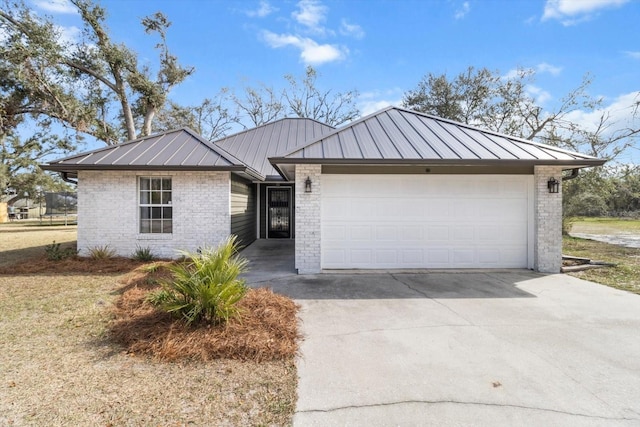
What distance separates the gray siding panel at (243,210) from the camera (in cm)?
1000

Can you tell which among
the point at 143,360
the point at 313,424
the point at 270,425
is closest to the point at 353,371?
the point at 313,424

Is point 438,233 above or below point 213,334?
above

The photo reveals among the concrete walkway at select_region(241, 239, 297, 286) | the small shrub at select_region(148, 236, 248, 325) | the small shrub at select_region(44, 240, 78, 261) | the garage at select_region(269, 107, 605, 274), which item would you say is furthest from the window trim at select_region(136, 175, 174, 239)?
the small shrub at select_region(148, 236, 248, 325)

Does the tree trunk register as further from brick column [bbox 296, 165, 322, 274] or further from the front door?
brick column [bbox 296, 165, 322, 274]

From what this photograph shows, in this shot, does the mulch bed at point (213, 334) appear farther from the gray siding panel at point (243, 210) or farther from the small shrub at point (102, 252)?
the gray siding panel at point (243, 210)

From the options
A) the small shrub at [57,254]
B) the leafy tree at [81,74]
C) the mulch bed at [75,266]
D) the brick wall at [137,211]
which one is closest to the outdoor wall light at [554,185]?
the brick wall at [137,211]

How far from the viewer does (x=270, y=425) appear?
2451mm

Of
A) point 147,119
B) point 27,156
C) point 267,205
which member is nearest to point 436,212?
point 267,205

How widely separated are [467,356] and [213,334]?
115 inches

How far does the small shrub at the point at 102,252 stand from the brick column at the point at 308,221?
18.0 ft

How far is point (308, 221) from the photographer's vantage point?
7.48 m

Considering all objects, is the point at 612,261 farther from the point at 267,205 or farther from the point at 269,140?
the point at 269,140

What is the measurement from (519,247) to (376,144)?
14.6ft

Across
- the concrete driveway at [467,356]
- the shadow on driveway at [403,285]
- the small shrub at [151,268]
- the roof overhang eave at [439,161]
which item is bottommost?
the concrete driveway at [467,356]
